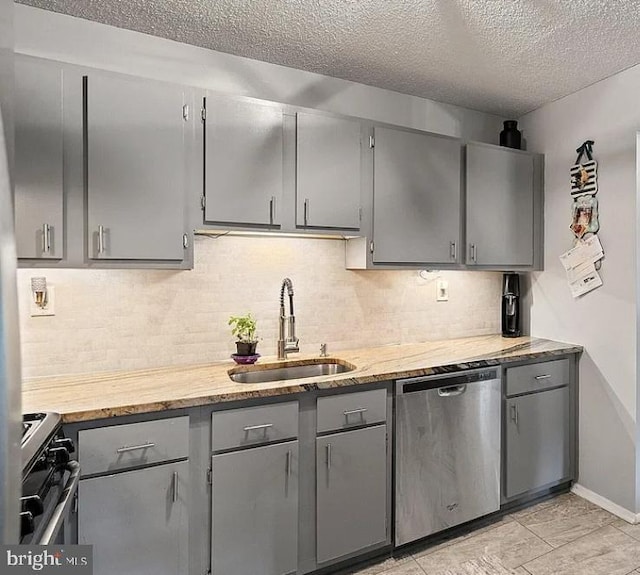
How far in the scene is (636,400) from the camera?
8.36 feet

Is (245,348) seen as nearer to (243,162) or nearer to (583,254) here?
(243,162)

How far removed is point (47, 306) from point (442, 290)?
7.73 ft

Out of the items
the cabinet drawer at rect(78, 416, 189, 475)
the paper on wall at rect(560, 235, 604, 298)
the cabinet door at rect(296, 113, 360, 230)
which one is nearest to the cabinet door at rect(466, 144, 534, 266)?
the paper on wall at rect(560, 235, 604, 298)

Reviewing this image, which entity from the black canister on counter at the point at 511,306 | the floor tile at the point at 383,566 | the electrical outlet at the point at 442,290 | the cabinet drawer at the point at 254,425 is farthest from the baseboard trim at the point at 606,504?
the cabinet drawer at the point at 254,425

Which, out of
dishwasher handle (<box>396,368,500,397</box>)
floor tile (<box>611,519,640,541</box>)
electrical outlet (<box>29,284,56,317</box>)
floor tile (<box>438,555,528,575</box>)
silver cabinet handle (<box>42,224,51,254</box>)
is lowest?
floor tile (<box>438,555,528,575</box>)

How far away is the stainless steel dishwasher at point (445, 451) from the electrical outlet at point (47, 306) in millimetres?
1648

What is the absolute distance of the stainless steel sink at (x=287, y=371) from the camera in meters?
2.32

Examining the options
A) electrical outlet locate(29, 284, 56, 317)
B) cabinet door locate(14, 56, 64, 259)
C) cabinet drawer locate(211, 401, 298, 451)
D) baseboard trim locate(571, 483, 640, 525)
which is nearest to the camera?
cabinet door locate(14, 56, 64, 259)

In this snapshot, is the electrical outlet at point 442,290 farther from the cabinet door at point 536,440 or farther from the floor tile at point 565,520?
the floor tile at point 565,520

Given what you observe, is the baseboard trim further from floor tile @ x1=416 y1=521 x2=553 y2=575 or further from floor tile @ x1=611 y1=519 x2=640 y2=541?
floor tile @ x1=416 y1=521 x2=553 y2=575

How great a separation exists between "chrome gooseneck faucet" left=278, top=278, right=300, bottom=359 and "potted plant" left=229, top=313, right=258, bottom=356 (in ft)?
0.54

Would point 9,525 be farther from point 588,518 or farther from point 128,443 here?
point 588,518

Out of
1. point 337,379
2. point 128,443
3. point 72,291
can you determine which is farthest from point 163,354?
point 337,379

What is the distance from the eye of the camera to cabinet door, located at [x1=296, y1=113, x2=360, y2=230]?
7.38 feet
